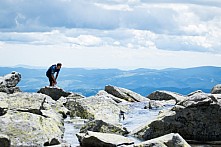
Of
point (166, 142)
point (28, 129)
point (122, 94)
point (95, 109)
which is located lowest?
point (28, 129)

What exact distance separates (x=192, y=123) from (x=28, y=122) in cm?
1101

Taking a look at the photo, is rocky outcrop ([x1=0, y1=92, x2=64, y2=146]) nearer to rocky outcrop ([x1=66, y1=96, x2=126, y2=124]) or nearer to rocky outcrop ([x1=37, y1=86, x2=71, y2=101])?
rocky outcrop ([x1=66, y1=96, x2=126, y2=124])

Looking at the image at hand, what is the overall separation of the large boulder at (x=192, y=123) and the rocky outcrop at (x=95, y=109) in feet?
27.2

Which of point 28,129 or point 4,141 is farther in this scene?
point 28,129

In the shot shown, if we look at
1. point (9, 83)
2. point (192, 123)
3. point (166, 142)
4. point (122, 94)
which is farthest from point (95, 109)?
point (166, 142)

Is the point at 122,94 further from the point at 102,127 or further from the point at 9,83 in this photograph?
the point at 102,127

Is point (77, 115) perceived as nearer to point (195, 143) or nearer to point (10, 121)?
point (10, 121)

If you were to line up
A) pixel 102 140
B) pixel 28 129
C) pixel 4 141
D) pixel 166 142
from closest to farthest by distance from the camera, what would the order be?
pixel 166 142, pixel 4 141, pixel 102 140, pixel 28 129

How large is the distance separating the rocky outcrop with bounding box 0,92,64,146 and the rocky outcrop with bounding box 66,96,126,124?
3.90 metres

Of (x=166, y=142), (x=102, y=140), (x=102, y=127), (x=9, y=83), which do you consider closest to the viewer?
(x=166, y=142)

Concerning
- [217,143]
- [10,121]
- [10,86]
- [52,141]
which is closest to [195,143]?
[217,143]

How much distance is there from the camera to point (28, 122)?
2941 centimetres

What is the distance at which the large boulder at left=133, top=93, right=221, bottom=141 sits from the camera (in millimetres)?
30125

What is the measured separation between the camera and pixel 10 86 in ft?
164
